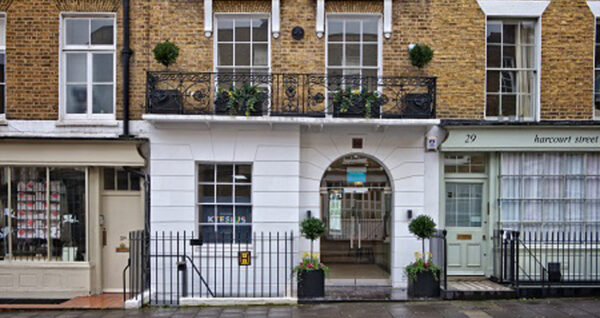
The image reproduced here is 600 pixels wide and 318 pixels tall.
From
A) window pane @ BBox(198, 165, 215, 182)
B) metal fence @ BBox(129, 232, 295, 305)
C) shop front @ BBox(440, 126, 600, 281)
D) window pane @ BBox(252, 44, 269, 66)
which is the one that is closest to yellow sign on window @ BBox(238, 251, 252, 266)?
metal fence @ BBox(129, 232, 295, 305)

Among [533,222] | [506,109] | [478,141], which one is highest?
[506,109]

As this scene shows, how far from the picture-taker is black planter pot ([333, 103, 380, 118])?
10.1 m

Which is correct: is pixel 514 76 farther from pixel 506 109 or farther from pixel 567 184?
pixel 567 184

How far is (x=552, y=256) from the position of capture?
1063cm

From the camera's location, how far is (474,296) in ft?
32.1

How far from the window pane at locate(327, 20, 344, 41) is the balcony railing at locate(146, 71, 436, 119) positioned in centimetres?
91

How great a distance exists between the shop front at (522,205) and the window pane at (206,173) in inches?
189

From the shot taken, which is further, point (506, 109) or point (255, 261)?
point (506, 109)

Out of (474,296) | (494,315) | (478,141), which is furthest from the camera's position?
(478,141)

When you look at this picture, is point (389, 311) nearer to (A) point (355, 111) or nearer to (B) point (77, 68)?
(A) point (355, 111)

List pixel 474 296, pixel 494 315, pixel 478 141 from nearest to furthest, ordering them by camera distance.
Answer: pixel 494 315, pixel 474 296, pixel 478 141

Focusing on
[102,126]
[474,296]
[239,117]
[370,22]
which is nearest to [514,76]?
[370,22]

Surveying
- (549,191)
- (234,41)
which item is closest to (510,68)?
(549,191)

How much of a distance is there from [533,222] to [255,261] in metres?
5.89
